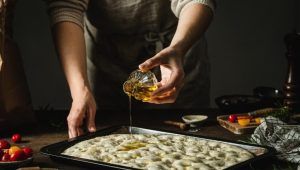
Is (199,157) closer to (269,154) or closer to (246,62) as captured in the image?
(269,154)

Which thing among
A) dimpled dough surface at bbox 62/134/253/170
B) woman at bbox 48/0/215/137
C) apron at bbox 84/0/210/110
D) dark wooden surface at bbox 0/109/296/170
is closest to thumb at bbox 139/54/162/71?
woman at bbox 48/0/215/137

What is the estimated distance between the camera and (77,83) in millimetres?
2133

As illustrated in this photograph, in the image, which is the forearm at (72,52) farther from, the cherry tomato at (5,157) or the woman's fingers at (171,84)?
the cherry tomato at (5,157)

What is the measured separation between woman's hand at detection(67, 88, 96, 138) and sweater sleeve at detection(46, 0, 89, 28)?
14.7 inches

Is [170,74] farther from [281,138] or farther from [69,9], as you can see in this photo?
[69,9]

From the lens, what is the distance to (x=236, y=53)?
4.43 meters

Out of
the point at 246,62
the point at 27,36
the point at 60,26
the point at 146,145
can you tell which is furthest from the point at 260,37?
the point at 146,145

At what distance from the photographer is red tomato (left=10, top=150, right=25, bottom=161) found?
1593 mm

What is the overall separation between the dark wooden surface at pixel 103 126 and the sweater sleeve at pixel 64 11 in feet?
1.40

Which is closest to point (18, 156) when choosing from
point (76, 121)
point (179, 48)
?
point (76, 121)

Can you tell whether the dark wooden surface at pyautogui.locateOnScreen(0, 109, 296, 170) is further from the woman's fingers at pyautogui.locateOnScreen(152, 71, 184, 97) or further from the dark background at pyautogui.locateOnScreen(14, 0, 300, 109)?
the dark background at pyautogui.locateOnScreen(14, 0, 300, 109)

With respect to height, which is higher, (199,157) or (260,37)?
(260,37)

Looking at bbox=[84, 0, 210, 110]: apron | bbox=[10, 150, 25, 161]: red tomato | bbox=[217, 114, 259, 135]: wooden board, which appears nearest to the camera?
bbox=[10, 150, 25, 161]: red tomato

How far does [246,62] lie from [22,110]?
266 centimetres
